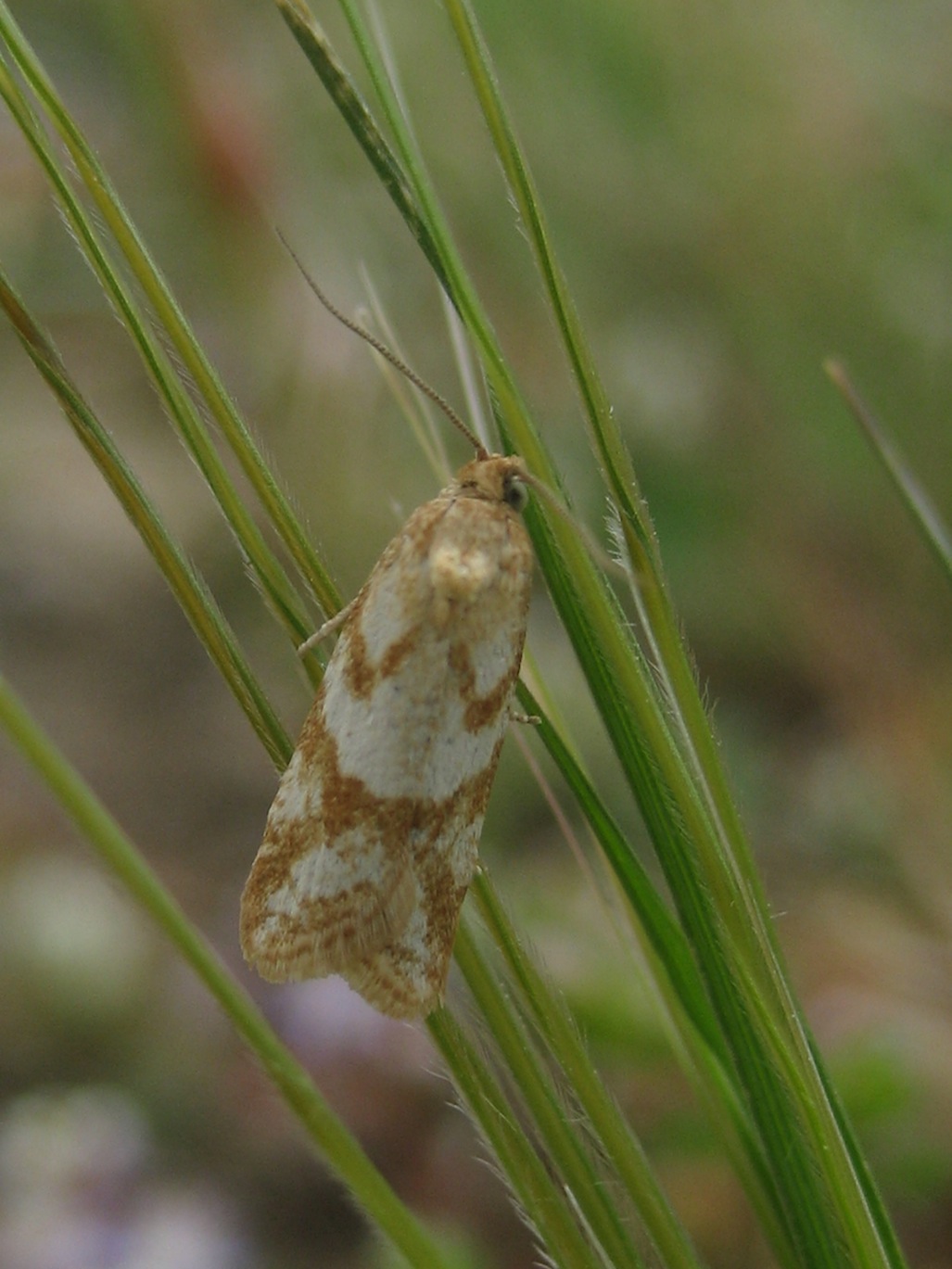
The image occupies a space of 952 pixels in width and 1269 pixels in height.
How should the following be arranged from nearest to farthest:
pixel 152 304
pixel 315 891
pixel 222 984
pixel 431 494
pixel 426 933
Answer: pixel 222 984, pixel 152 304, pixel 426 933, pixel 315 891, pixel 431 494

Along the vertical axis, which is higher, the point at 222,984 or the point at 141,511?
the point at 141,511

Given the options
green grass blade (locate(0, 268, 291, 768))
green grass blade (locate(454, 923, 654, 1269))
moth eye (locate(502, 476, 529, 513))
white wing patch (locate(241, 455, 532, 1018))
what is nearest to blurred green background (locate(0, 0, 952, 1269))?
white wing patch (locate(241, 455, 532, 1018))

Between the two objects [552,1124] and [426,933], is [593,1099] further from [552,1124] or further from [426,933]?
[426,933]

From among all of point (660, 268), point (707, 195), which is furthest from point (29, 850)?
point (707, 195)

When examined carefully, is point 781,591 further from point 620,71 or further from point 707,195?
point 620,71

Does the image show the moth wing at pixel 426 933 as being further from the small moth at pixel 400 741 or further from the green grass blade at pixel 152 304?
the green grass blade at pixel 152 304

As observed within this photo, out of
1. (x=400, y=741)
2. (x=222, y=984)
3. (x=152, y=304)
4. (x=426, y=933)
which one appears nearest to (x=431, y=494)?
(x=400, y=741)
